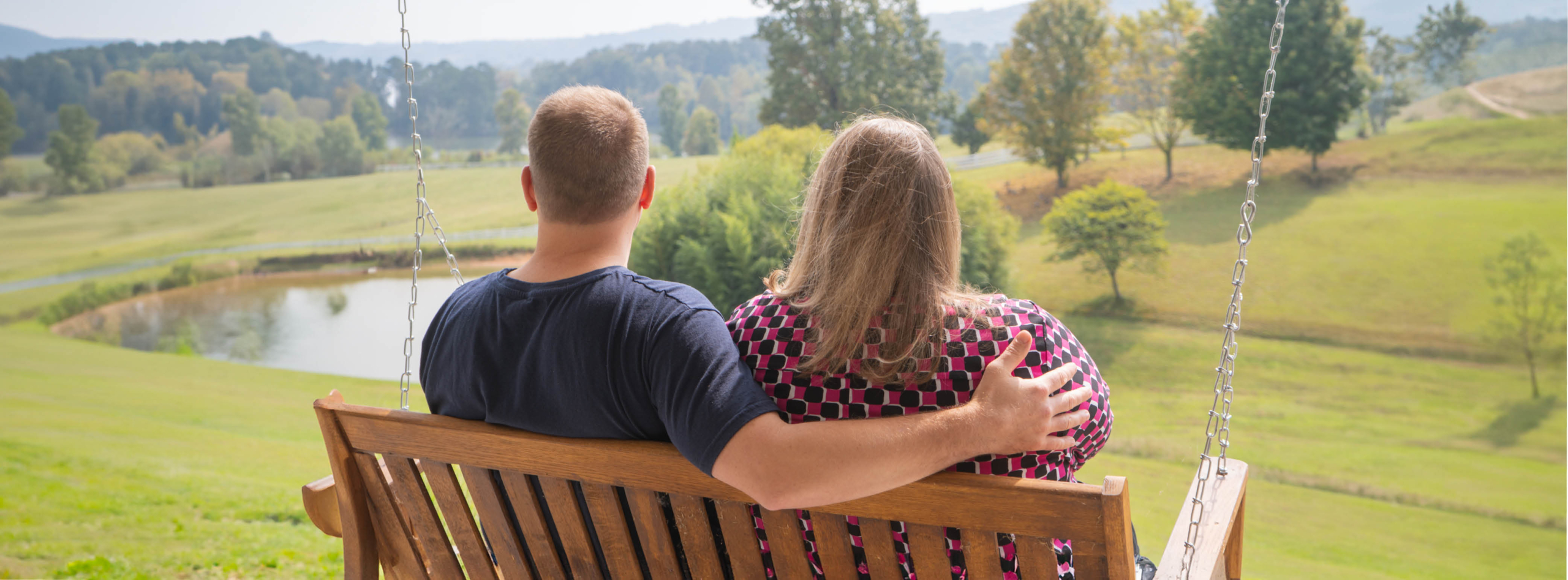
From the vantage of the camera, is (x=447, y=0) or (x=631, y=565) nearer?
(x=631, y=565)

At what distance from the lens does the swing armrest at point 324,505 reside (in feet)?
4.70

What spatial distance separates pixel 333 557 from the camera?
349cm

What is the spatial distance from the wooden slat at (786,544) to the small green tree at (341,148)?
12.7 m

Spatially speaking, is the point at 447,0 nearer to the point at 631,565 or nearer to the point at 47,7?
the point at 47,7

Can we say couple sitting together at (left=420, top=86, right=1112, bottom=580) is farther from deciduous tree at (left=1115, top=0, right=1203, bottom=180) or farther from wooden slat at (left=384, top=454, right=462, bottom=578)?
deciduous tree at (left=1115, top=0, right=1203, bottom=180)

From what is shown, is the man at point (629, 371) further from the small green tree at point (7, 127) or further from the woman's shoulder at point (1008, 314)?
the small green tree at point (7, 127)

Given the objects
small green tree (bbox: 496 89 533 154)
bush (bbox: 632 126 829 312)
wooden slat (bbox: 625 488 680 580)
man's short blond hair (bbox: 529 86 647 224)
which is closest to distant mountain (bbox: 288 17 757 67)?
small green tree (bbox: 496 89 533 154)

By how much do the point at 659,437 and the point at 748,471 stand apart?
176 millimetres

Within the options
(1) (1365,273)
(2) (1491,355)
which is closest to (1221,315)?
(1) (1365,273)

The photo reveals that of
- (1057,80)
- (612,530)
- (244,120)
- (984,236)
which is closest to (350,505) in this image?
(612,530)

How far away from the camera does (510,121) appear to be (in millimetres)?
12664

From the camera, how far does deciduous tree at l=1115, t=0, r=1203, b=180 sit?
1088 cm

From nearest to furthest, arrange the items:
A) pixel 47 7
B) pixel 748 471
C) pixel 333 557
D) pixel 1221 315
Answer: pixel 748 471 < pixel 333 557 < pixel 47 7 < pixel 1221 315

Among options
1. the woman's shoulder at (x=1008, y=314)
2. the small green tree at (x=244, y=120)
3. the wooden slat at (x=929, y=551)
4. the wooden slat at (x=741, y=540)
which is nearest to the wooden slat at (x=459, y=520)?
the wooden slat at (x=741, y=540)
